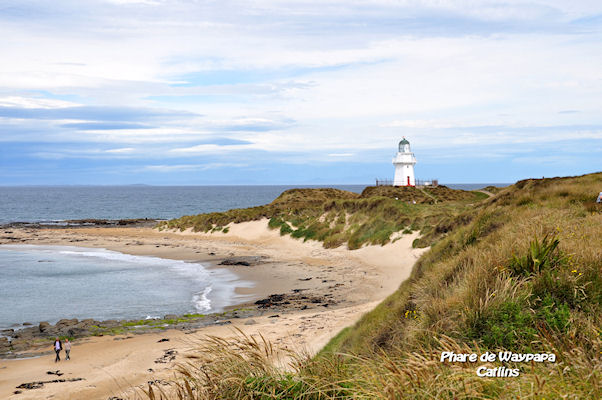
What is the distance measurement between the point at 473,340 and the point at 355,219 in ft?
100.0

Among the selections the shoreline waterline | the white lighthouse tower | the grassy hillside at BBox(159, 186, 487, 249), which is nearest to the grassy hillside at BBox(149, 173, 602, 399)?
the shoreline waterline

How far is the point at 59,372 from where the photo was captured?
42.0 feet

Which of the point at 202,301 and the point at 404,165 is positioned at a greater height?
the point at 404,165

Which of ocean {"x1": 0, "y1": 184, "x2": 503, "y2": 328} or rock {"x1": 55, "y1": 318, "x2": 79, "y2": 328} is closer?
rock {"x1": 55, "y1": 318, "x2": 79, "y2": 328}

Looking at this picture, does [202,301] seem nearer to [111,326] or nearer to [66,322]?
[111,326]

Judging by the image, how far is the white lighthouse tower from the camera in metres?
67.9

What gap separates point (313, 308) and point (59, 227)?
55.2 m

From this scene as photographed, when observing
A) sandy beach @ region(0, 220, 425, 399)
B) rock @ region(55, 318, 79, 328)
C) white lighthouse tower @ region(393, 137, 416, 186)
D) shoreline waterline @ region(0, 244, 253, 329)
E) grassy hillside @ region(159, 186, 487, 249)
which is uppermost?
white lighthouse tower @ region(393, 137, 416, 186)

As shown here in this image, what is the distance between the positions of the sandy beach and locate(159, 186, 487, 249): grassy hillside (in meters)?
1.04

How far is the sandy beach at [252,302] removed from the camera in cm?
1211

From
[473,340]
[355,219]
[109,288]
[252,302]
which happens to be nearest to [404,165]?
[355,219]

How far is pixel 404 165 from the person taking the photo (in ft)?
225

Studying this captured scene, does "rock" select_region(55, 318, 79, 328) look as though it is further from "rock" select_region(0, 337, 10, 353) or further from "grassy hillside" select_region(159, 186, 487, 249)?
"grassy hillside" select_region(159, 186, 487, 249)

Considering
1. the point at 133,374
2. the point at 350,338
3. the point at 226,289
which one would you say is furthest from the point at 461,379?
the point at 226,289
